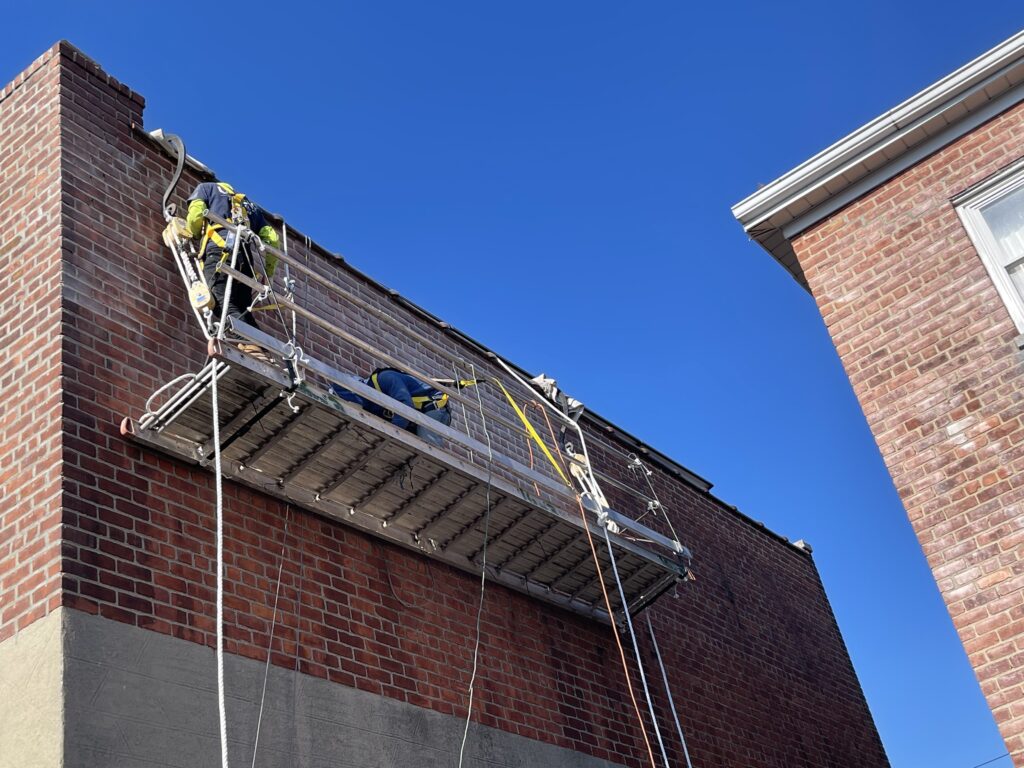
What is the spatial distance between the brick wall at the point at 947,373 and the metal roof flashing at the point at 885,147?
12cm

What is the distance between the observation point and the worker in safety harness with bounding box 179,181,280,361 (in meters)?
8.09

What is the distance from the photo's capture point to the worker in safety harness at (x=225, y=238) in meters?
8.09

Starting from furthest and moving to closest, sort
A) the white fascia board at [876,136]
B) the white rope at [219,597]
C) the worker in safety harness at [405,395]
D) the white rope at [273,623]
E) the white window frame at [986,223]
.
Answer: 1. the white fascia board at [876,136]
2. the white window frame at [986,223]
3. the worker in safety harness at [405,395]
4. the white rope at [273,623]
5. the white rope at [219,597]

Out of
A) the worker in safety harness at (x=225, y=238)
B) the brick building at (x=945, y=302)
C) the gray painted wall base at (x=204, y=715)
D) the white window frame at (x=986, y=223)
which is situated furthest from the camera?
the white window frame at (x=986, y=223)

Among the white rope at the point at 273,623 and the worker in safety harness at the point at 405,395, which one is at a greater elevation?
the worker in safety harness at the point at 405,395

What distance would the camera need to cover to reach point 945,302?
949 cm

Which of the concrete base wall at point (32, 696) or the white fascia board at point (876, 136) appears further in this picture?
the white fascia board at point (876, 136)

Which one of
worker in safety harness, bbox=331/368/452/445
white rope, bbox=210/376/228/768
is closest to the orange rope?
worker in safety harness, bbox=331/368/452/445

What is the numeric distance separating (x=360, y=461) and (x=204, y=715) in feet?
7.13

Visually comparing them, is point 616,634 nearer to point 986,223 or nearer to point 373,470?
point 373,470

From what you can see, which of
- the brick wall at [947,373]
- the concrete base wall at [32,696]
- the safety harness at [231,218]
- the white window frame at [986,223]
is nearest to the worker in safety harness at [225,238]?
the safety harness at [231,218]

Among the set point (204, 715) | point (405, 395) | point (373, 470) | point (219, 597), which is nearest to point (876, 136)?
point (405, 395)

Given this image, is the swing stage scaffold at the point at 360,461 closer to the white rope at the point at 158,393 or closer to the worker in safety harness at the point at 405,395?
the white rope at the point at 158,393

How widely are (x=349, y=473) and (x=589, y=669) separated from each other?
11.2 ft
